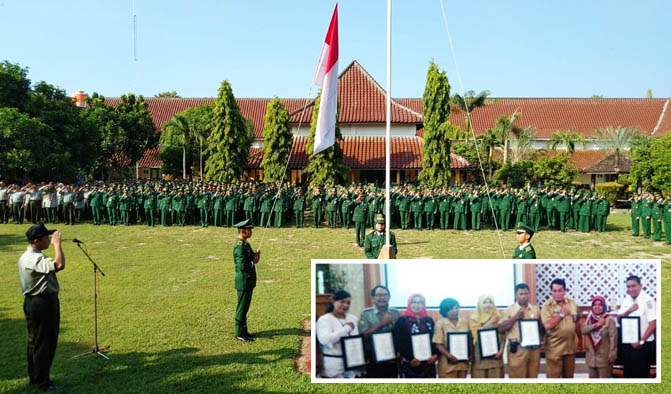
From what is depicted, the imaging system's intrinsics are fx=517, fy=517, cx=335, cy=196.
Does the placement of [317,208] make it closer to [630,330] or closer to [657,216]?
[657,216]

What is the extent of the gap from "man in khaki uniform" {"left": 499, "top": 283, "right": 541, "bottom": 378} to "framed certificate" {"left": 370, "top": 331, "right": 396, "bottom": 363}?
827 millimetres

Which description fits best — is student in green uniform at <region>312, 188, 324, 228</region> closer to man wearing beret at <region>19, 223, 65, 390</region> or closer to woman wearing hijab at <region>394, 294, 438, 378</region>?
man wearing beret at <region>19, 223, 65, 390</region>

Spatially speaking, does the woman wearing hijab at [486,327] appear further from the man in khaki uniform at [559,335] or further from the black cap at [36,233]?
the black cap at [36,233]

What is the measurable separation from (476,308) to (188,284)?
23.0ft

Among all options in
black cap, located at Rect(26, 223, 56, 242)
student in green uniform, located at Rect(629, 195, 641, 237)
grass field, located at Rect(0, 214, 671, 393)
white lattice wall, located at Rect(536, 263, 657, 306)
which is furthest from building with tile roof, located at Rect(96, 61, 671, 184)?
white lattice wall, located at Rect(536, 263, 657, 306)

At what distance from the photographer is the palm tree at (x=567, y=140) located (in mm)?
33906

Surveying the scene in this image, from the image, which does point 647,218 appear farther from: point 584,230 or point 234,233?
point 234,233

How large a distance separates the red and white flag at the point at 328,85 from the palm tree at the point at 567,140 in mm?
30595

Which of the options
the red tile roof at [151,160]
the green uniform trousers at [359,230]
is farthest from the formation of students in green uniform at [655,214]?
the red tile roof at [151,160]

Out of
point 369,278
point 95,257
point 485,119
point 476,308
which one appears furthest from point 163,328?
point 485,119

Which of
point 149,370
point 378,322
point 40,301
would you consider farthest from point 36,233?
point 378,322

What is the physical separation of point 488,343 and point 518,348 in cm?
23

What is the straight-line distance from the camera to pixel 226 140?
27094mm

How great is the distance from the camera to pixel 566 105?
42.5 meters
